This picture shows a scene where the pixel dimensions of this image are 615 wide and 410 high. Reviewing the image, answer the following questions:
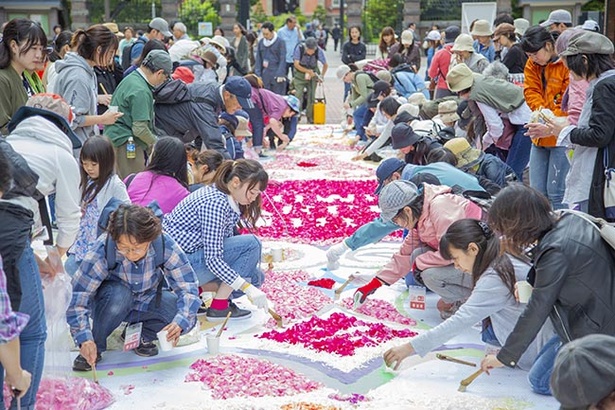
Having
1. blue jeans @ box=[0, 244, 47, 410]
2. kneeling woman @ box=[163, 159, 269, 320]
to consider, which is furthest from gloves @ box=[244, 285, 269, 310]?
blue jeans @ box=[0, 244, 47, 410]

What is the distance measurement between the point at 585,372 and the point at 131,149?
4.96 m

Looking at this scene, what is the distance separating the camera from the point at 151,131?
6.67m

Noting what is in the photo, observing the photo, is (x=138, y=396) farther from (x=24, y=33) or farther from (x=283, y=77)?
(x=283, y=77)

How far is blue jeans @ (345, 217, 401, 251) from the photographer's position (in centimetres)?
542

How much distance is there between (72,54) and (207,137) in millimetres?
1410

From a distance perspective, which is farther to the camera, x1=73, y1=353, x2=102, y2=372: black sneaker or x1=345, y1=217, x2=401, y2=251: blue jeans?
x1=345, y1=217, x2=401, y2=251: blue jeans

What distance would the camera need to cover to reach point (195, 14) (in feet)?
103

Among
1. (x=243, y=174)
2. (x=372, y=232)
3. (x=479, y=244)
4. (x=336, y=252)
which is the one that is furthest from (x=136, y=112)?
(x=479, y=244)

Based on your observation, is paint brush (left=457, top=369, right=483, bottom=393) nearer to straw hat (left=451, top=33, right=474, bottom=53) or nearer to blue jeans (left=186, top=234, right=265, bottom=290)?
blue jeans (left=186, top=234, right=265, bottom=290)

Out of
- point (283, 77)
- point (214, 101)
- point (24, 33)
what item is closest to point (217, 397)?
point (24, 33)

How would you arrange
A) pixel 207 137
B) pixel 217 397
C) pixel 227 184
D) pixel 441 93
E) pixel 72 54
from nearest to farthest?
pixel 217 397, pixel 227 184, pixel 72 54, pixel 207 137, pixel 441 93

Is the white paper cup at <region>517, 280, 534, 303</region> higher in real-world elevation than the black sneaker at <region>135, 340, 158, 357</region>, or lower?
higher

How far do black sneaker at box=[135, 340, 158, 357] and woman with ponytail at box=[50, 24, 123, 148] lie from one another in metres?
→ 2.28

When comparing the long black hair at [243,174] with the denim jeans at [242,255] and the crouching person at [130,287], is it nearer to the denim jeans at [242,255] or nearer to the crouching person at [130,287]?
the denim jeans at [242,255]
